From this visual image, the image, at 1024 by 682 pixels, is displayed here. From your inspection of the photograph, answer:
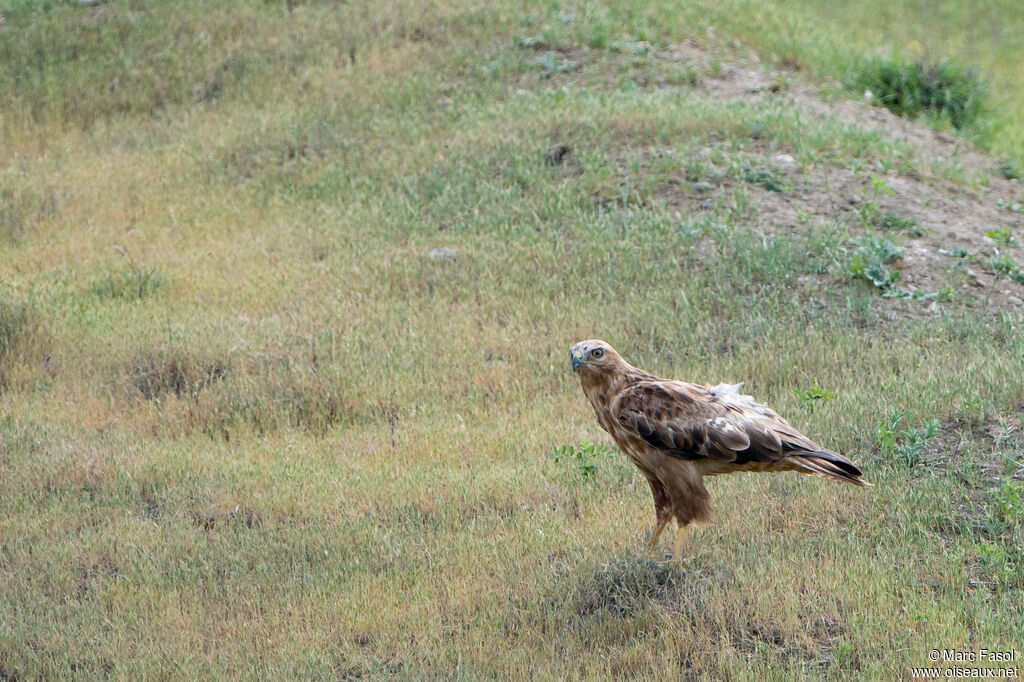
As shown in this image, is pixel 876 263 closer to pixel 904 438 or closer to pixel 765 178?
pixel 765 178

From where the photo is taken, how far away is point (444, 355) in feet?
27.5

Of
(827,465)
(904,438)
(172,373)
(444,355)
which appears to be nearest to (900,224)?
(904,438)

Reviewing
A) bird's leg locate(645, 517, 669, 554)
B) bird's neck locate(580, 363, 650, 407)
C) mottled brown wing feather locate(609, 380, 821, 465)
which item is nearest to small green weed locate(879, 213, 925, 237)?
mottled brown wing feather locate(609, 380, 821, 465)

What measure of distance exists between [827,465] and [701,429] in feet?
2.18

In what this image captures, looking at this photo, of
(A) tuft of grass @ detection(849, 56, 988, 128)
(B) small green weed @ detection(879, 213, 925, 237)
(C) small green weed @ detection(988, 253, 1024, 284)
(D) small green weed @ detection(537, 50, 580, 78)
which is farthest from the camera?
(A) tuft of grass @ detection(849, 56, 988, 128)

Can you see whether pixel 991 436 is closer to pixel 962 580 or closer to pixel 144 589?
pixel 962 580

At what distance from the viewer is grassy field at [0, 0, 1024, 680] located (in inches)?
202

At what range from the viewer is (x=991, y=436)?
6.27 metres

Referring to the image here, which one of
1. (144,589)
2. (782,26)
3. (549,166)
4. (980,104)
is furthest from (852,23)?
(144,589)

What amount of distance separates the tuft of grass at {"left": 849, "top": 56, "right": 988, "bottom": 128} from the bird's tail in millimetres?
10173

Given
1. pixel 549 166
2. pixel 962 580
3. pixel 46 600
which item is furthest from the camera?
pixel 549 166

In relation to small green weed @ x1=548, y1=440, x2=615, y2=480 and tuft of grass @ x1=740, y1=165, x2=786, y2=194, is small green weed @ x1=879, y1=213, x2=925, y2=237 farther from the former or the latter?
Result: small green weed @ x1=548, y1=440, x2=615, y2=480

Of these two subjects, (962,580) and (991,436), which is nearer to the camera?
(962,580)

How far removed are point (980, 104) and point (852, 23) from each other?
6.29 meters
